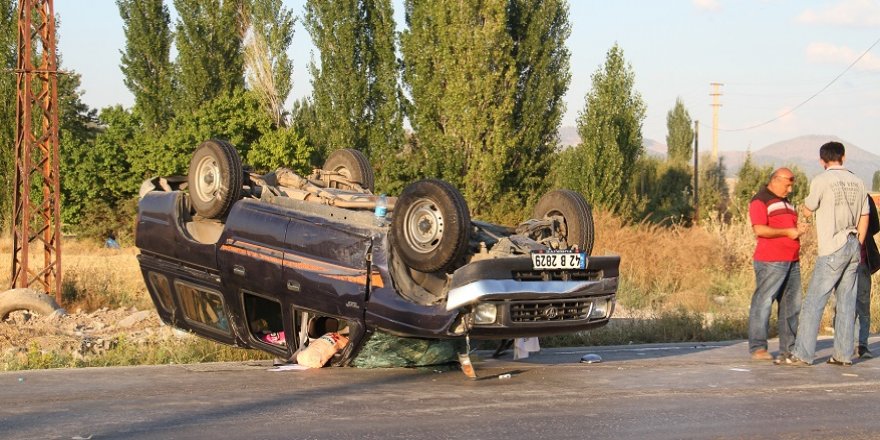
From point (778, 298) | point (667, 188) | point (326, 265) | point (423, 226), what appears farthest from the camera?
point (667, 188)

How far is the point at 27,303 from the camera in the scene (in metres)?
13.9

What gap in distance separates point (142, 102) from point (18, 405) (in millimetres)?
33852

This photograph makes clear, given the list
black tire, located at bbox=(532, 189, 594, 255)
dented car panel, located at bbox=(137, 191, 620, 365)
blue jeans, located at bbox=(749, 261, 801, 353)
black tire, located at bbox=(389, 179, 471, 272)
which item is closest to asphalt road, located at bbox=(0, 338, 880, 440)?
blue jeans, located at bbox=(749, 261, 801, 353)

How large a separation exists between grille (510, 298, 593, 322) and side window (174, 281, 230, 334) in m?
2.73

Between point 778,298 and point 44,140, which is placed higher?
point 44,140

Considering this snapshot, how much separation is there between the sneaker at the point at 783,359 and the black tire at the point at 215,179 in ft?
16.5

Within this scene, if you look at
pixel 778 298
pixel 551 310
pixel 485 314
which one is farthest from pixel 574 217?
pixel 778 298

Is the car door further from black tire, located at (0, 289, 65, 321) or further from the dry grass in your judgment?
the dry grass

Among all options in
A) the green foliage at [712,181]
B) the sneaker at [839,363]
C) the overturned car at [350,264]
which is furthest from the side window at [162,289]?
the green foliage at [712,181]

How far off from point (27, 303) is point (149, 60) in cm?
2696

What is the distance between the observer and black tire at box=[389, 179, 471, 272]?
779cm

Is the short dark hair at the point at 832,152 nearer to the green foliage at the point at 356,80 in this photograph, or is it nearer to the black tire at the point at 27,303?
the black tire at the point at 27,303

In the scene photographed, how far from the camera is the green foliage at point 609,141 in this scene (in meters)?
34.1

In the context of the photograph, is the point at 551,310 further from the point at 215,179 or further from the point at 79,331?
the point at 79,331
